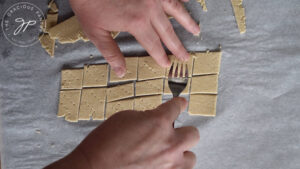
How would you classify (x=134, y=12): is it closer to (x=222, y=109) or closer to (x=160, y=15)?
(x=160, y=15)

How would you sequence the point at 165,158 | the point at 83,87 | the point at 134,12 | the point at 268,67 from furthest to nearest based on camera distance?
the point at 83,87
the point at 268,67
the point at 134,12
the point at 165,158

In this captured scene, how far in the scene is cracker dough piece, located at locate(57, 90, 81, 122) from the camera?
4.31 feet

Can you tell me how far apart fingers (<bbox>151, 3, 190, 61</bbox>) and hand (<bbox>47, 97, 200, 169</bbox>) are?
0.35 m

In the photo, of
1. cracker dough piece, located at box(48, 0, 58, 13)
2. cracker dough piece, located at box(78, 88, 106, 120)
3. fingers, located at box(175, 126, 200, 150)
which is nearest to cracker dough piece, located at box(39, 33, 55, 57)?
cracker dough piece, located at box(48, 0, 58, 13)

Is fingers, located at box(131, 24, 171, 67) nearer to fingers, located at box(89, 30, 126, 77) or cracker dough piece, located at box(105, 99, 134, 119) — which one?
fingers, located at box(89, 30, 126, 77)

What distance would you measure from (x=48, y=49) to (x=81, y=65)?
0.19 meters

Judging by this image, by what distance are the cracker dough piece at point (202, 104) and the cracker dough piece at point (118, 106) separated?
288 millimetres

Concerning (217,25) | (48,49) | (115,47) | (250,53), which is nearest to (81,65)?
(48,49)

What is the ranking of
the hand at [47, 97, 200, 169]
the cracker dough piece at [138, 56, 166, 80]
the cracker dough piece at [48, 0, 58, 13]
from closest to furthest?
the hand at [47, 97, 200, 169] → the cracker dough piece at [138, 56, 166, 80] → the cracker dough piece at [48, 0, 58, 13]

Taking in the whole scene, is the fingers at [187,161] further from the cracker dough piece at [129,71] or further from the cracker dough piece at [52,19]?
the cracker dough piece at [52,19]

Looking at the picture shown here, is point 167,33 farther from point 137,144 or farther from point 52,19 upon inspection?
point 52,19

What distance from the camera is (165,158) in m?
0.78

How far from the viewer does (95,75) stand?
130 cm

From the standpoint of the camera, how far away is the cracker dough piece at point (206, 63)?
117cm
